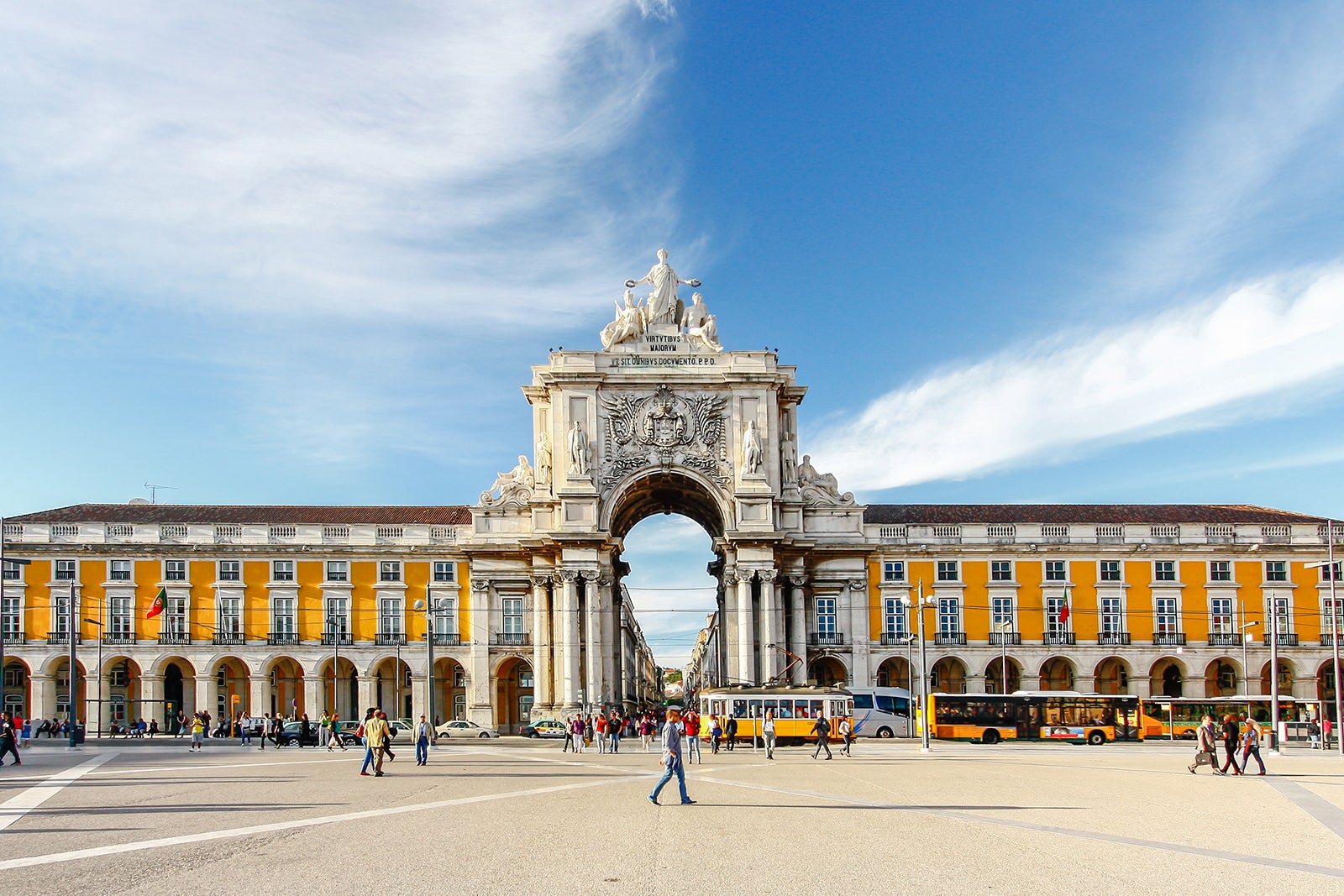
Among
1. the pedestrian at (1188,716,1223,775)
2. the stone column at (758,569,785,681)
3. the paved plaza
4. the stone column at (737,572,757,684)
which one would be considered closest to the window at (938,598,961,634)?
the stone column at (758,569,785,681)

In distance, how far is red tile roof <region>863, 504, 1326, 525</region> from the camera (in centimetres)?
8088

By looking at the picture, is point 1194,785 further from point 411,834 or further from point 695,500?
point 695,500

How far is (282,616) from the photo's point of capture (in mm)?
78250

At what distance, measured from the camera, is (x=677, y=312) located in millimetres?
78062

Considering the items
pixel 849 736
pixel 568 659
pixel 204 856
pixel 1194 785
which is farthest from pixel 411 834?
pixel 568 659

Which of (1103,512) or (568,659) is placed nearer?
(568,659)

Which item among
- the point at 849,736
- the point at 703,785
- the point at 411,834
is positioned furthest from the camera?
the point at 849,736

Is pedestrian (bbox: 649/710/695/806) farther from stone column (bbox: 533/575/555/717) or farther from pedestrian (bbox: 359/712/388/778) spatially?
stone column (bbox: 533/575/555/717)

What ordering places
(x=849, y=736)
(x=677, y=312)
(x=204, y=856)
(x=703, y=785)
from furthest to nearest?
1. (x=677, y=312)
2. (x=849, y=736)
3. (x=703, y=785)
4. (x=204, y=856)

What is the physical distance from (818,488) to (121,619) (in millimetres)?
42458

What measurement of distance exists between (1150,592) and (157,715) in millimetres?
59972

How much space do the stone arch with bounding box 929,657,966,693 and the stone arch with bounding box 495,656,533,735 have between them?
24.6 metres

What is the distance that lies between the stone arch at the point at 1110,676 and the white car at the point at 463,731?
36694 millimetres

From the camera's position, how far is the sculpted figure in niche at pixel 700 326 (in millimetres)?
76500
